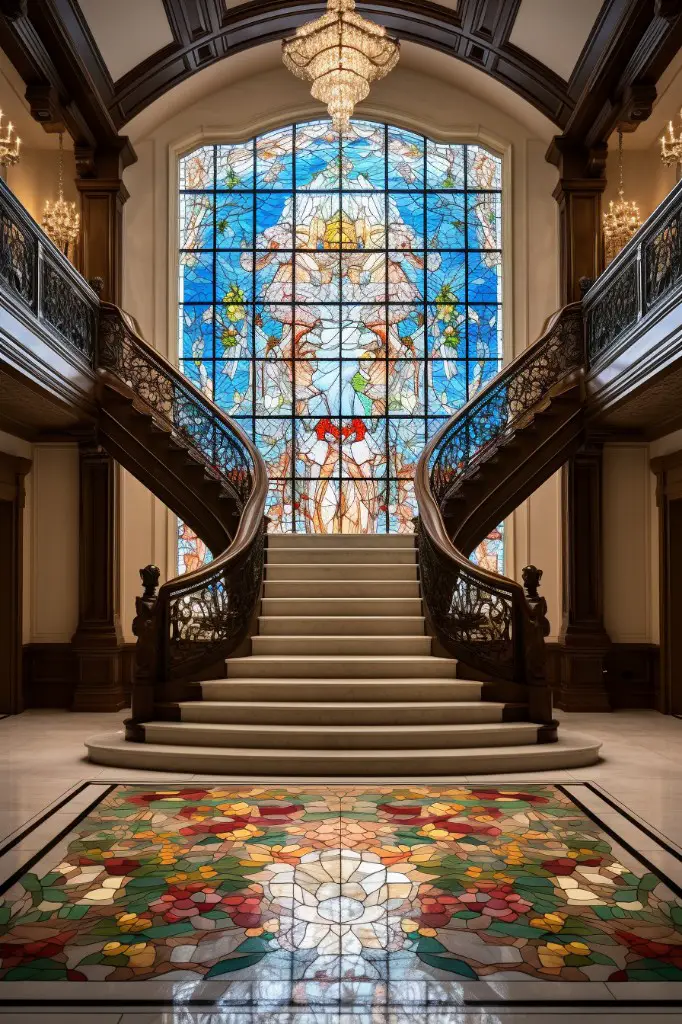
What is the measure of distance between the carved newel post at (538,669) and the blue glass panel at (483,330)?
17.5 ft

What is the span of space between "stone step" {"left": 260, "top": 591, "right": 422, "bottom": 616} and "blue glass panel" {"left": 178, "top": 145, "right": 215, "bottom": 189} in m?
6.11

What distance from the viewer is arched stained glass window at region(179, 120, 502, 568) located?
11359 mm

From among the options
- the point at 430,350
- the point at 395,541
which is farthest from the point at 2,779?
the point at 430,350

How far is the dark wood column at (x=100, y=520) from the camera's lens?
957 centimetres

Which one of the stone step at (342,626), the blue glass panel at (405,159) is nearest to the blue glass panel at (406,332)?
the blue glass panel at (405,159)

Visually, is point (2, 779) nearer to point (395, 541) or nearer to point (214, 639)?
point (214, 639)

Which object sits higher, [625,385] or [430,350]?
[430,350]

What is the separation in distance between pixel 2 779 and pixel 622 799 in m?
3.82

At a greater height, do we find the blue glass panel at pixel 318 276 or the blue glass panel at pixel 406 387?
the blue glass panel at pixel 318 276

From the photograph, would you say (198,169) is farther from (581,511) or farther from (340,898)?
(340,898)

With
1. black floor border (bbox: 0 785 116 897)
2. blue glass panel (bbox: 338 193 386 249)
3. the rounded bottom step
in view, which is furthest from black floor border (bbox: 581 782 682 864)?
blue glass panel (bbox: 338 193 386 249)

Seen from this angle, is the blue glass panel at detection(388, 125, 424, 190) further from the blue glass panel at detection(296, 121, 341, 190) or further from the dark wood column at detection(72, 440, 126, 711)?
the dark wood column at detection(72, 440, 126, 711)

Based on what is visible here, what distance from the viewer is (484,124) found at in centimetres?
1135

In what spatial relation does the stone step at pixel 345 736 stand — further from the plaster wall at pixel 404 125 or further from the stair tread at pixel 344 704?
the plaster wall at pixel 404 125
